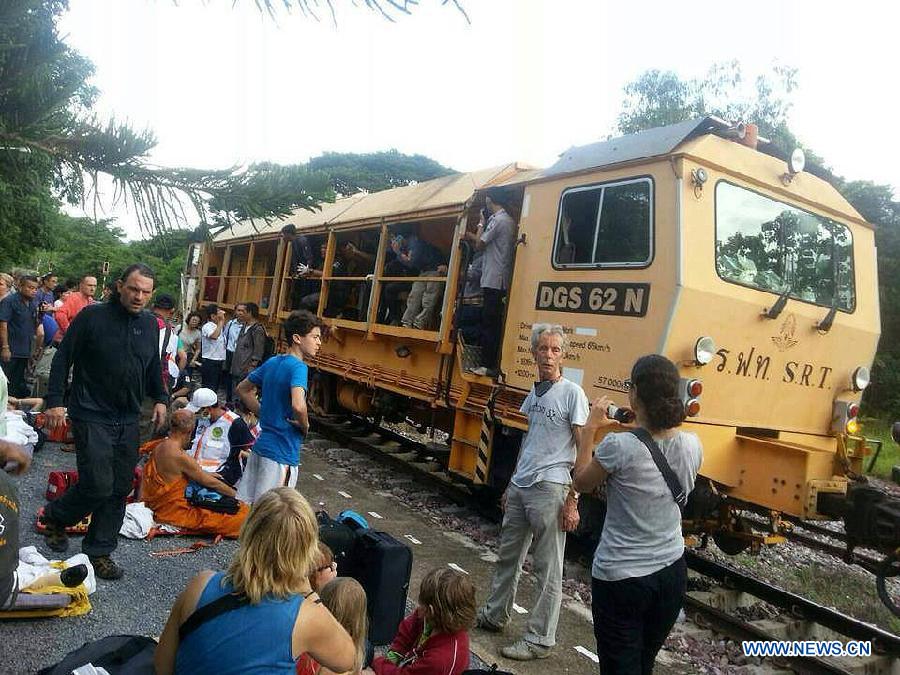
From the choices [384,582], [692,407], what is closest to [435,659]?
[384,582]

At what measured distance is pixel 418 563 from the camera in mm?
5461

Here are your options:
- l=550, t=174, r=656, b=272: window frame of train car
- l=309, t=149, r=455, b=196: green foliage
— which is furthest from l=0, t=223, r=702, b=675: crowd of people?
l=309, t=149, r=455, b=196: green foliage

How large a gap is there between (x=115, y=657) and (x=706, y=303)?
13.8 feet

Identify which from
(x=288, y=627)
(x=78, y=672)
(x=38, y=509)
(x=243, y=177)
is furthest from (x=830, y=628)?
(x=38, y=509)

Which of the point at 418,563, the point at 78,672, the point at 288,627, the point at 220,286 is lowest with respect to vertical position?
the point at 418,563

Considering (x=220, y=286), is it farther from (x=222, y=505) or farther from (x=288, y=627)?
(x=288, y=627)

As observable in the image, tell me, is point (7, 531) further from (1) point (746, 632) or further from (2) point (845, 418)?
(2) point (845, 418)

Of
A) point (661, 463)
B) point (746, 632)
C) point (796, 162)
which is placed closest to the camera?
point (661, 463)

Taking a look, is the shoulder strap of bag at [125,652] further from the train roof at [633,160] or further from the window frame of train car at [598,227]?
the window frame of train car at [598,227]

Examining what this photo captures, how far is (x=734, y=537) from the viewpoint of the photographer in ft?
18.0

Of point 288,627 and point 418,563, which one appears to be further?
point 418,563

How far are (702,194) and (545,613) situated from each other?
3.16 meters

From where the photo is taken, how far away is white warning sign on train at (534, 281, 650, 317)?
5.32 m

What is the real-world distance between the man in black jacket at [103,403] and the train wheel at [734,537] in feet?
13.8
